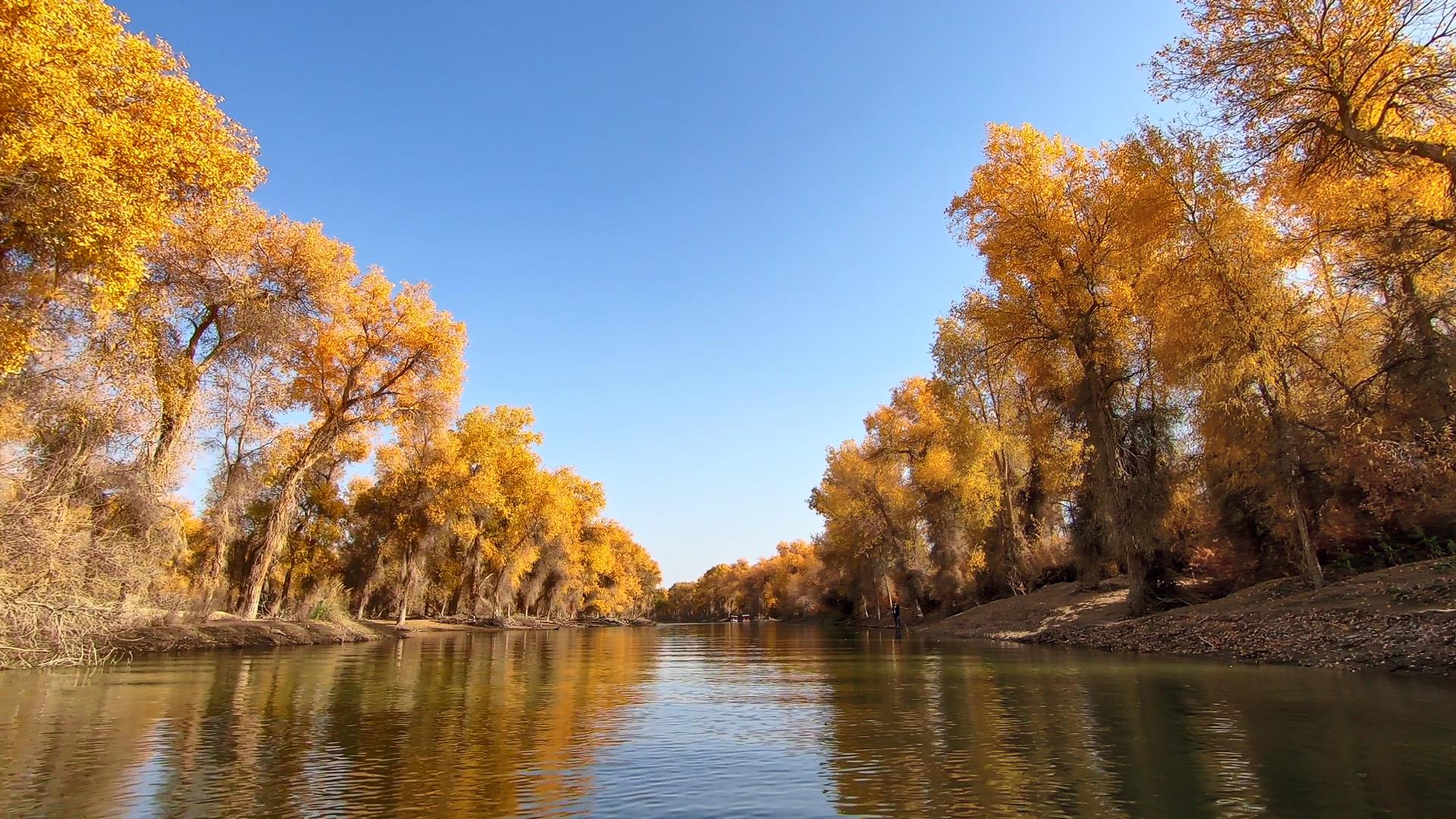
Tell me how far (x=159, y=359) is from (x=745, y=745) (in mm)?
16571

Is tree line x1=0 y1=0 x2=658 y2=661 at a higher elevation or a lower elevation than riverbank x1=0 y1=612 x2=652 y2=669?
higher

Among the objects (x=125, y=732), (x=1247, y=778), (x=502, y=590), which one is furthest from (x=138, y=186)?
(x=502, y=590)

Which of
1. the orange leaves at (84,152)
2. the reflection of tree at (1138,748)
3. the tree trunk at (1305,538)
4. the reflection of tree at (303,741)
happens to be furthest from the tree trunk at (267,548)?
the tree trunk at (1305,538)

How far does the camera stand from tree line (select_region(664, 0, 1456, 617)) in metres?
12.3

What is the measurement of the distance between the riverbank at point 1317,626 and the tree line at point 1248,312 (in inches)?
57.1

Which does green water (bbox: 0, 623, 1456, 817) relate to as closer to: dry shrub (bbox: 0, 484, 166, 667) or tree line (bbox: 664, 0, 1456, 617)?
dry shrub (bbox: 0, 484, 166, 667)

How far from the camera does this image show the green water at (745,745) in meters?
5.03

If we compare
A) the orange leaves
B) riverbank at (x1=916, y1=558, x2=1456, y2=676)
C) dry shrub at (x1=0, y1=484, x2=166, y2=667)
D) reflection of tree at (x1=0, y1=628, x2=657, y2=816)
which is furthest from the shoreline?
riverbank at (x1=916, y1=558, x2=1456, y2=676)

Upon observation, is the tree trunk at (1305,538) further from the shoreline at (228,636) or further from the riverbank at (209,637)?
the shoreline at (228,636)

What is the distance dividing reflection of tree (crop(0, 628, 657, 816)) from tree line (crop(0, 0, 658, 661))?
303 centimetres

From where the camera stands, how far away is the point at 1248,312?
17.1 meters

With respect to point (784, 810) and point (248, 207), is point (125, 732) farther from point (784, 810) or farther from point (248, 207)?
point (248, 207)

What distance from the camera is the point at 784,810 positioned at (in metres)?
4.94

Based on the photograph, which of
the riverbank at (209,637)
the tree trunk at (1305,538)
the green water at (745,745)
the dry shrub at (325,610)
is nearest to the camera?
the green water at (745,745)
